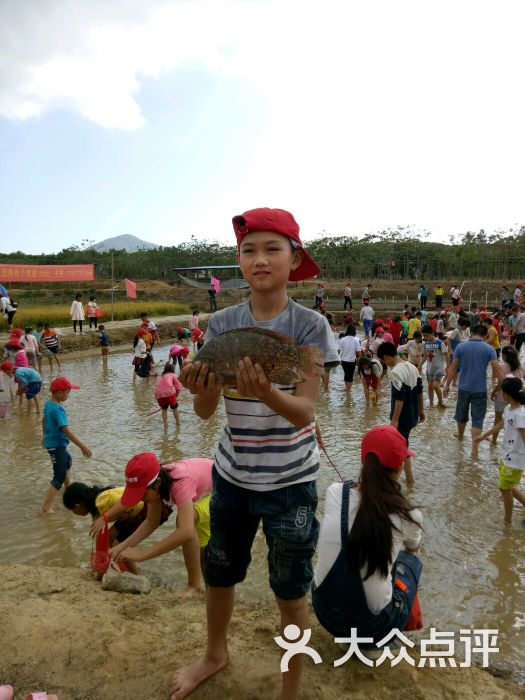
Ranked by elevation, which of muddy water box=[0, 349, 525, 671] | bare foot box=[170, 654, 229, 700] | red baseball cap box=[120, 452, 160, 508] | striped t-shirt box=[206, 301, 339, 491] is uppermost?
striped t-shirt box=[206, 301, 339, 491]

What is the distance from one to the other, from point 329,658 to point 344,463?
14.9ft

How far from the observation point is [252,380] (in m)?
1.77

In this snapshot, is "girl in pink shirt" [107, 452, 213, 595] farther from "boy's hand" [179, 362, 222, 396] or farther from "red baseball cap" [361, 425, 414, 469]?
"boy's hand" [179, 362, 222, 396]

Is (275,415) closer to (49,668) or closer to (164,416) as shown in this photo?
(49,668)

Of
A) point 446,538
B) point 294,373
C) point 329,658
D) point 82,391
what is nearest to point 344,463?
point 446,538

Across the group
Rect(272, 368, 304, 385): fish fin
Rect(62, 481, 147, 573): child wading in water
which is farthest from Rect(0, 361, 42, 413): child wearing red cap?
Rect(272, 368, 304, 385): fish fin

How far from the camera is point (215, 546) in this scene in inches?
89.2

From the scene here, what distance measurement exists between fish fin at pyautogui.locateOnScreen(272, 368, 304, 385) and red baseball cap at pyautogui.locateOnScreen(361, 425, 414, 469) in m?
1.06

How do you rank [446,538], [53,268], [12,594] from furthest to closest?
[53,268] < [446,538] < [12,594]

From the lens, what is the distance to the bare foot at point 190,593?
3.76 metres

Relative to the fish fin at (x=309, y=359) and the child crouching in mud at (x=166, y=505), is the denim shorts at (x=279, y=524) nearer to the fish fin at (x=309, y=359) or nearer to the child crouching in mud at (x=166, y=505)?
the fish fin at (x=309, y=359)

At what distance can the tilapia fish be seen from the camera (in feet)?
6.09

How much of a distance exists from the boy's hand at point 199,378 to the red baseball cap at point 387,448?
1.23 metres

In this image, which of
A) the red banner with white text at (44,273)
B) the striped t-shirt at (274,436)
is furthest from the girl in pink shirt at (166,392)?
the red banner with white text at (44,273)
